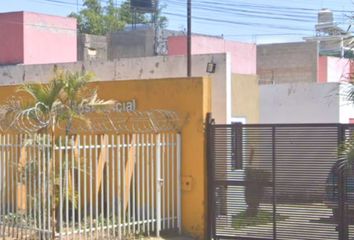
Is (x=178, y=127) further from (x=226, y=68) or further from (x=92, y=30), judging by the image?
(x=92, y=30)

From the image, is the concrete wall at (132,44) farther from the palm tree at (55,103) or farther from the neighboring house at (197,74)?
the palm tree at (55,103)

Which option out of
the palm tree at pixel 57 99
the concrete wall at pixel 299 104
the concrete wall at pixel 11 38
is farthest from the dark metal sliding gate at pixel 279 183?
the concrete wall at pixel 11 38

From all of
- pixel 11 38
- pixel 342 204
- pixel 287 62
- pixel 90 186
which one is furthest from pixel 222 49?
pixel 90 186

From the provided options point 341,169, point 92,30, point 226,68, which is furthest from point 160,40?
point 92,30

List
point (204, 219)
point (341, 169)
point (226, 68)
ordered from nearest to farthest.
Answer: point (341, 169) → point (204, 219) → point (226, 68)

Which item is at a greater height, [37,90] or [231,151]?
[37,90]

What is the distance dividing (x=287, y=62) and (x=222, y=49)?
7.97 m

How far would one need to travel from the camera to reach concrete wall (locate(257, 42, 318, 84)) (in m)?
34.8

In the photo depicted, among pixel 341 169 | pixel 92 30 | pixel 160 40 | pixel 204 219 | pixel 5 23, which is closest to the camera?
pixel 341 169

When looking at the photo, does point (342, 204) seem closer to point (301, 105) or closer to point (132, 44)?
point (301, 105)

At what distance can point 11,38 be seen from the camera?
959 inches

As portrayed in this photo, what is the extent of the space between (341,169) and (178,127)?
3.26 m

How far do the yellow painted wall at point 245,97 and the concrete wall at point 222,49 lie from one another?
945 centimetres

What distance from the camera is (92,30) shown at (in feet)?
212
